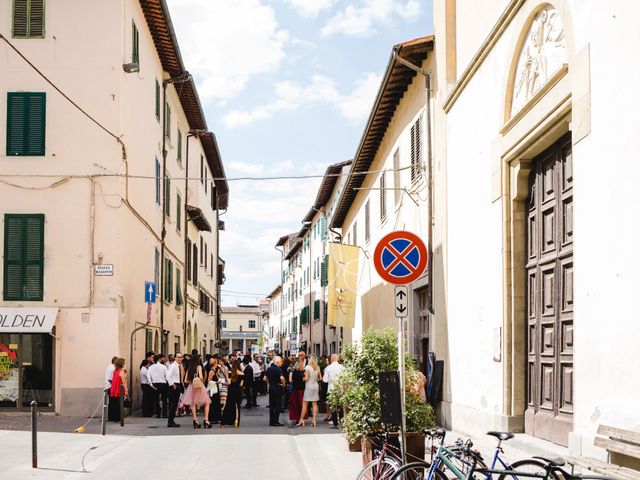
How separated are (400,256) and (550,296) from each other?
81.9 inches

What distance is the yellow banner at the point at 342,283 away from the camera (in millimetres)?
28094

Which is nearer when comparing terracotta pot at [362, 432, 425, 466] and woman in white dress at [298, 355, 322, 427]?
terracotta pot at [362, 432, 425, 466]

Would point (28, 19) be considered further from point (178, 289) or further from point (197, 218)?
point (197, 218)

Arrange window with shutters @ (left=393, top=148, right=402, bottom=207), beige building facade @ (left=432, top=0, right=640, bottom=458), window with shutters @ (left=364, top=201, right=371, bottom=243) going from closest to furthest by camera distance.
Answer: beige building facade @ (left=432, top=0, right=640, bottom=458) < window with shutters @ (left=393, top=148, right=402, bottom=207) < window with shutters @ (left=364, top=201, right=371, bottom=243)

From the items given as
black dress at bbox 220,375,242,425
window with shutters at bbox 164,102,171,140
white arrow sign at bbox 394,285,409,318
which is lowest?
black dress at bbox 220,375,242,425

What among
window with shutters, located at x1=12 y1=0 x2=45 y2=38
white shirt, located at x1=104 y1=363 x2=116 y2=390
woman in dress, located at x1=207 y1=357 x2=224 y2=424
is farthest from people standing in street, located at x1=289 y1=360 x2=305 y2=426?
window with shutters, located at x1=12 y1=0 x2=45 y2=38

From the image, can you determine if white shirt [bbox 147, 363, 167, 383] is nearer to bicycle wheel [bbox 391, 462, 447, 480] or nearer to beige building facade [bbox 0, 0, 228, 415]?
beige building facade [bbox 0, 0, 228, 415]

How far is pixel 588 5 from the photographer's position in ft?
30.1

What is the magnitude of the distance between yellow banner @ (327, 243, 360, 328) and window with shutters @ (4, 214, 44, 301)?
9.12m

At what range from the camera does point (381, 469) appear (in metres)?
9.04

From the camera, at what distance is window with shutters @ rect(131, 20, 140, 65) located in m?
23.8

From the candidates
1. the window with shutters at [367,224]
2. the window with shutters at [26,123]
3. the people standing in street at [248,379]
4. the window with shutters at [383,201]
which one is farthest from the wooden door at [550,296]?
the window with shutters at [367,224]

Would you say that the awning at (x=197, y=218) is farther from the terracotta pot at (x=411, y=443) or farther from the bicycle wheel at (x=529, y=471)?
the bicycle wheel at (x=529, y=471)

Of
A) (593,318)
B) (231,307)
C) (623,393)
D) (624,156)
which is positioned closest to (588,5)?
(624,156)
